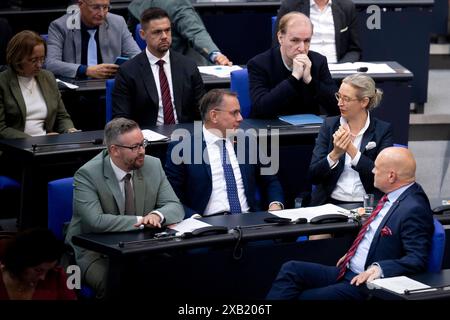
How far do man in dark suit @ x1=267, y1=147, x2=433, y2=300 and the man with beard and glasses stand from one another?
0.71m

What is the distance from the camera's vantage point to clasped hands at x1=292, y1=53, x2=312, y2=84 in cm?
684

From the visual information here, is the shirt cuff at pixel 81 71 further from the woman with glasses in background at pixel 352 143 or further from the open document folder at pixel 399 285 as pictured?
the open document folder at pixel 399 285

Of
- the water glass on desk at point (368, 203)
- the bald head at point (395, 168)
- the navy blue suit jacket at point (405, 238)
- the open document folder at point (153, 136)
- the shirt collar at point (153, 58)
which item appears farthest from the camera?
the shirt collar at point (153, 58)

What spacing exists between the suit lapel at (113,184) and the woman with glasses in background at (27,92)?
1.27 meters

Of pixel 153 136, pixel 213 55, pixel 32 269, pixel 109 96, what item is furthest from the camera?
pixel 213 55

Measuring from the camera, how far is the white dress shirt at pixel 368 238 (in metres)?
5.27

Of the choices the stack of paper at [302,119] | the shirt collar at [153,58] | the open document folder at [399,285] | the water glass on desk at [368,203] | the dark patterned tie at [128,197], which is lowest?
the open document folder at [399,285]

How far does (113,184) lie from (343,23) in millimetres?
3119

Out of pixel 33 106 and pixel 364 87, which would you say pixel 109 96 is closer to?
pixel 33 106

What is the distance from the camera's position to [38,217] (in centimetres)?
627

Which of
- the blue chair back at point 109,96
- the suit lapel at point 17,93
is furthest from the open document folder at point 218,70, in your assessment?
the suit lapel at point 17,93

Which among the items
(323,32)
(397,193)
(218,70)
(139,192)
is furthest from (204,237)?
(323,32)

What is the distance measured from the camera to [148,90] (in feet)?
22.8
